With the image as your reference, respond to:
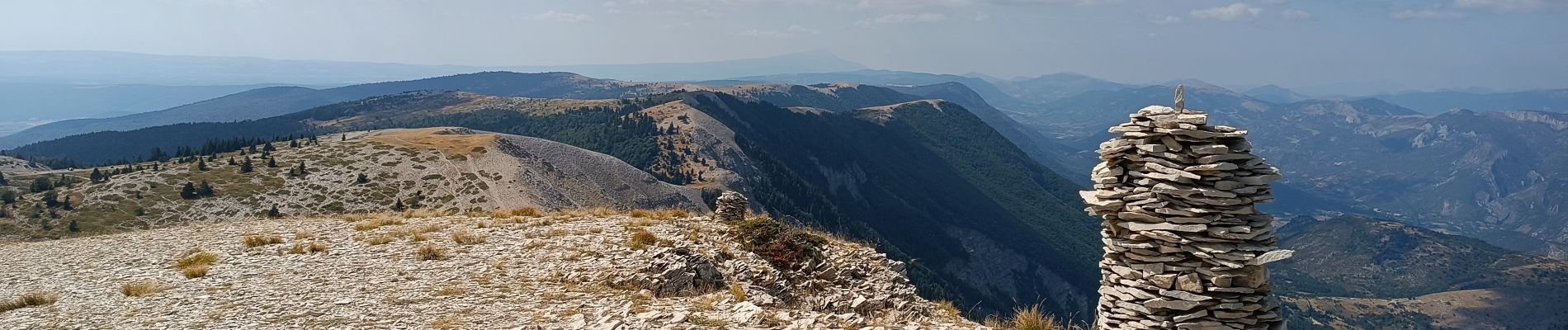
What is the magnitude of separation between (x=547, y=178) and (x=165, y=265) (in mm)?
76016

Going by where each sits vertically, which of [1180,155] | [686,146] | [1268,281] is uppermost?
[1180,155]

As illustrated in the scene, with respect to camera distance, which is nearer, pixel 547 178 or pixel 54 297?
pixel 54 297

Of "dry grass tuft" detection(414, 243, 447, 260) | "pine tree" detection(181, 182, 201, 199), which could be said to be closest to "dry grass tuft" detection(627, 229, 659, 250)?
"dry grass tuft" detection(414, 243, 447, 260)

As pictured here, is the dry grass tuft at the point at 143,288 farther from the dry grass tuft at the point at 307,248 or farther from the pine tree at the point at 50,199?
the pine tree at the point at 50,199

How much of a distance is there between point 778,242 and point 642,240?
3975mm

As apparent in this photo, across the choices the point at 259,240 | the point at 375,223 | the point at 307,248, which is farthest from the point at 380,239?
the point at 375,223

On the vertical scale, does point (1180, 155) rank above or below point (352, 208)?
above

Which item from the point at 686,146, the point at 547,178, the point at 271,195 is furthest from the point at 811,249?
the point at 686,146

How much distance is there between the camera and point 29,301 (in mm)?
14734

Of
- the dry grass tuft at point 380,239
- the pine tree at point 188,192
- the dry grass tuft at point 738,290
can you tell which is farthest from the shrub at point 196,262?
the pine tree at point 188,192

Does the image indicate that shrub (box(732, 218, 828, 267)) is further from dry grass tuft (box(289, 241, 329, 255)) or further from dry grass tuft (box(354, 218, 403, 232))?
dry grass tuft (box(354, 218, 403, 232))

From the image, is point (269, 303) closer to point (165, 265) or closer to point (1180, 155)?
point (165, 265)

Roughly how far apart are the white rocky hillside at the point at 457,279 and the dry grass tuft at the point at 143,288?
0.04m

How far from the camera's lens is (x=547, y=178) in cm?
9300
